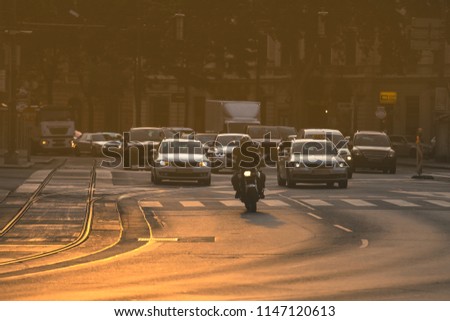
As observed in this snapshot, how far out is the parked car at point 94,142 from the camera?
7512 centimetres

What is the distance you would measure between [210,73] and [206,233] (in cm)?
5988

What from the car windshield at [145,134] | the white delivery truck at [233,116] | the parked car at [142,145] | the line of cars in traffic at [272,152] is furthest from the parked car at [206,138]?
the white delivery truck at [233,116]

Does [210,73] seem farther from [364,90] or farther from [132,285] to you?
[132,285]

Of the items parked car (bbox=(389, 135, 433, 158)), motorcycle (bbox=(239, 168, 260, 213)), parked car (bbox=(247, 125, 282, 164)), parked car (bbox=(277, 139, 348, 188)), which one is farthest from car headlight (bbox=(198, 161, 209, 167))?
parked car (bbox=(389, 135, 433, 158))

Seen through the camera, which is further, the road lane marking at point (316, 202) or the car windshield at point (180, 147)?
the car windshield at point (180, 147)

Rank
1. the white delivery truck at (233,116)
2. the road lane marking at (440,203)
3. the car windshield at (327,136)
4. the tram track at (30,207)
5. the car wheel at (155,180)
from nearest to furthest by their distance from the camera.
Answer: the tram track at (30,207) → the road lane marking at (440,203) → the car wheel at (155,180) → the car windshield at (327,136) → the white delivery truck at (233,116)

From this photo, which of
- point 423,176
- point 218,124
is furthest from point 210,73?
point 423,176

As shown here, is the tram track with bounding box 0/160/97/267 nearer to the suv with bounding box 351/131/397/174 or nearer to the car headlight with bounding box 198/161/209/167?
the car headlight with bounding box 198/161/209/167

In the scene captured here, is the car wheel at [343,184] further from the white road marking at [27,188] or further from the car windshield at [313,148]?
the white road marking at [27,188]

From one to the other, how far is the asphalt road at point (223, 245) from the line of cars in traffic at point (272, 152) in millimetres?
1018

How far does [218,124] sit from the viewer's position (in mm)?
64688

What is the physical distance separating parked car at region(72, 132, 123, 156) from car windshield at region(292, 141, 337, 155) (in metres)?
33.3

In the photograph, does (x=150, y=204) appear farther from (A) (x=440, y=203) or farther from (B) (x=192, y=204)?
(A) (x=440, y=203)

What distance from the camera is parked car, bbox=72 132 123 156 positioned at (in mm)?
75125
